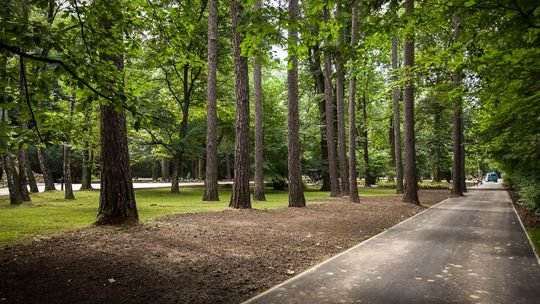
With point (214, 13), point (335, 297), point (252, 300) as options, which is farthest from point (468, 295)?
point (214, 13)

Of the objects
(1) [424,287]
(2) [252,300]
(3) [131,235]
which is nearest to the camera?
(2) [252,300]

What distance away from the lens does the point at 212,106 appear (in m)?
18.4

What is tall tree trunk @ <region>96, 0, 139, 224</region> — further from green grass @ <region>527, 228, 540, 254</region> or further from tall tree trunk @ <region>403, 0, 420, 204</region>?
tall tree trunk @ <region>403, 0, 420, 204</region>

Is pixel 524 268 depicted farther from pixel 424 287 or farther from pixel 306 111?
pixel 306 111

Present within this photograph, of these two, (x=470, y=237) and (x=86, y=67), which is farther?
(x=470, y=237)

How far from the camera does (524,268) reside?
21.5 feet

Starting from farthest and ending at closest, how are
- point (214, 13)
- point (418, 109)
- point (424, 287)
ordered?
point (418, 109), point (214, 13), point (424, 287)

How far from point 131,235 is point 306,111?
29.4 meters

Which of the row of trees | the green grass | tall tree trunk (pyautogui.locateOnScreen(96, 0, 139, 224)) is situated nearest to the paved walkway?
the green grass

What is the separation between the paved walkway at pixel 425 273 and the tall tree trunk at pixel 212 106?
1083cm

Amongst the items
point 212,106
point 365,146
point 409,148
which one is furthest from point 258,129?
point 365,146

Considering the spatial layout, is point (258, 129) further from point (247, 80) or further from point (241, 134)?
point (247, 80)

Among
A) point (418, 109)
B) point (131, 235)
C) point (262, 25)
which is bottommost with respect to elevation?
point (131, 235)

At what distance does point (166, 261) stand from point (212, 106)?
12937 mm
